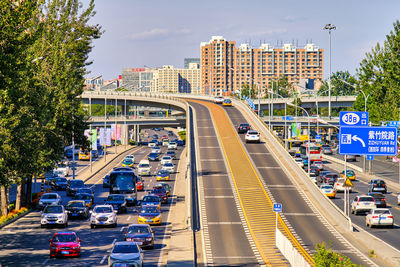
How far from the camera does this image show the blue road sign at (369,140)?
4581 cm

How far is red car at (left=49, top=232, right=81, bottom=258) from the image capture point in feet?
111

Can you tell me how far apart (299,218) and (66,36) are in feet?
114

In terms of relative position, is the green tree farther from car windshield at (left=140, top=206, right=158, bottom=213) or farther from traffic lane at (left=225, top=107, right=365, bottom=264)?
car windshield at (left=140, top=206, right=158, bottom=213)

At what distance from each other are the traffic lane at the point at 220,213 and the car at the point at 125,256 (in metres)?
5.63

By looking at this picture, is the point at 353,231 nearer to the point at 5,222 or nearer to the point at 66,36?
the point at 5,222

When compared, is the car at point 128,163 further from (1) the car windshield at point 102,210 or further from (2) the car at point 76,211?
(1) the car windshield at point 102,210

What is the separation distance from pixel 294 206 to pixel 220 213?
21.9 feet

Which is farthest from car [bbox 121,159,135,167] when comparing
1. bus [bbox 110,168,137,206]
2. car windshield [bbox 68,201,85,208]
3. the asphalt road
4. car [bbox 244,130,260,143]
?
car windshield [bbox 68,201,85,208]

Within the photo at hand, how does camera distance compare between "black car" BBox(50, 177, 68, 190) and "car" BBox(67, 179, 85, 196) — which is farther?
"black car" BBox(50, 177, 68, 190)

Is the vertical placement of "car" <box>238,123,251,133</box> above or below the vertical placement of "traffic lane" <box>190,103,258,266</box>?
above

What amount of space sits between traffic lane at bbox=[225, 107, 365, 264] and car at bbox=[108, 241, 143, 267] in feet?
33.1

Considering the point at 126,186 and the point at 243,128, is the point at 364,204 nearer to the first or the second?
the point at 126,186

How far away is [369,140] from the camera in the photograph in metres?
46.1

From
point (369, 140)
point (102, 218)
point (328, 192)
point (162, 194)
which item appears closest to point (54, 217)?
point (102, 218)
